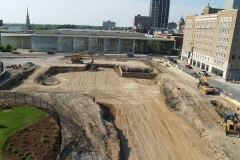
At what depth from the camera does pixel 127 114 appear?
105 ft

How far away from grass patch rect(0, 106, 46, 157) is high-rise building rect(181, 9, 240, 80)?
4220 centimetres

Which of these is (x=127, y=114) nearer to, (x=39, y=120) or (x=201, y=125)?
(x=201, y=125)

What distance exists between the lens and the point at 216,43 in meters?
55.2

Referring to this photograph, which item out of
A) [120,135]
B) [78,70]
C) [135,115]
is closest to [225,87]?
[135,115]

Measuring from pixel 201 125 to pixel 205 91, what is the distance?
1226 cm

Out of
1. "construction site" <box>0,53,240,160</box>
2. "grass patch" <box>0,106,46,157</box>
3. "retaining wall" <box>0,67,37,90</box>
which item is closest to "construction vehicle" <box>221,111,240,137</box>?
"construction site" <box>0,53,240,160</box>

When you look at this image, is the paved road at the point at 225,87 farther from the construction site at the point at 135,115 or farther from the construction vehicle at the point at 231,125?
the construction vehicle at the point at 231,125

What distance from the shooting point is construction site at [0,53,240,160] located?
22609 mm

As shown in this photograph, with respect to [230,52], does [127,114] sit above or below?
below

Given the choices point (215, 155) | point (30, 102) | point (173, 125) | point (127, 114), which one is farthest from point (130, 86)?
point (215, 155)

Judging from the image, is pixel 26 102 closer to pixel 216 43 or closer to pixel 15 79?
pixel 15 79

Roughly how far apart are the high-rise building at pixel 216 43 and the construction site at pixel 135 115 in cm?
943

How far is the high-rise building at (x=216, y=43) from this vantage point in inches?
1944

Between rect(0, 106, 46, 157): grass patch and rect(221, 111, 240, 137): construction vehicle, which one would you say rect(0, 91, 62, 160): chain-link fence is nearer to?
rect(0, 106, 46, 157): grass patch
